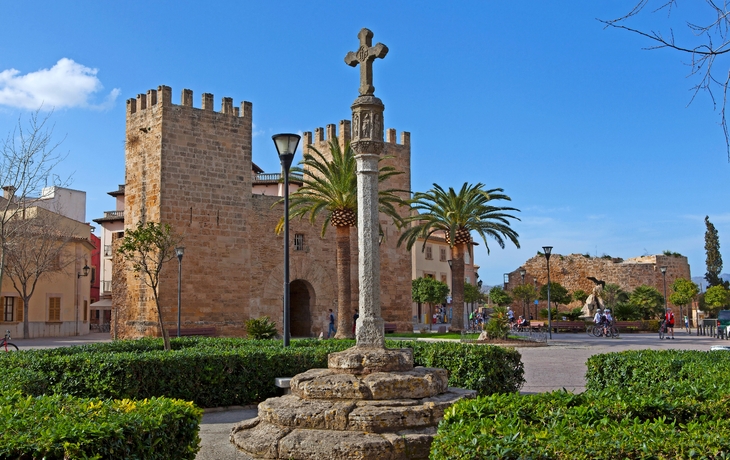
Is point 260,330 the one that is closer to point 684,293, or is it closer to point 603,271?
point 684,293

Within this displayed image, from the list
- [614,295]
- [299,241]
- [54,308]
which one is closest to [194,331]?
[299,241]

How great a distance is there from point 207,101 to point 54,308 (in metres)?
18.6

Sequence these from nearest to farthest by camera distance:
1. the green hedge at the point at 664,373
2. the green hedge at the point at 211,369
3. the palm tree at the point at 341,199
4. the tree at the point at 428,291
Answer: the green hedge at the point at 664,373 → the green hedge at the point at 211,369 → the palm tree at the point at 341,199 → the tree at the point at 428,291

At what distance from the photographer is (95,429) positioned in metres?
3.74

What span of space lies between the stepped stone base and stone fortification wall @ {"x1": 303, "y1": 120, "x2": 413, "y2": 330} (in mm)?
20819

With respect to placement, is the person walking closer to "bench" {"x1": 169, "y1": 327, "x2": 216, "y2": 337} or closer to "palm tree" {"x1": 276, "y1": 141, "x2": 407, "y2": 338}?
"palm tree" {"x1": 276, "y1": 141, "x2": 407, "y2": 338}

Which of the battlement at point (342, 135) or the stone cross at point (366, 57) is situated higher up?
the battlement at point (342, 135)

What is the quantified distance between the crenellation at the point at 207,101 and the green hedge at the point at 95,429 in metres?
19.5

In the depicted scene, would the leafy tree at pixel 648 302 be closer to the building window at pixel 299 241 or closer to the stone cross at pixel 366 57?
the building window at pixel 299 241

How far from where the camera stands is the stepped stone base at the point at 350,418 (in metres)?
5.69

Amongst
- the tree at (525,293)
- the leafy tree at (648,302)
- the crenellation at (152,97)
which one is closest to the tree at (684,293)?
the leafy tree at (648,302)

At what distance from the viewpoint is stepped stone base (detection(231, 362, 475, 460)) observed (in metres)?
5.69

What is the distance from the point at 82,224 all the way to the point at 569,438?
1574 inches

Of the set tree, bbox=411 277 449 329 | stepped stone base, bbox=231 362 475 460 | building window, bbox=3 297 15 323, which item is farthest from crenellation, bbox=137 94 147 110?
tree, bbox=411 277 449 329
